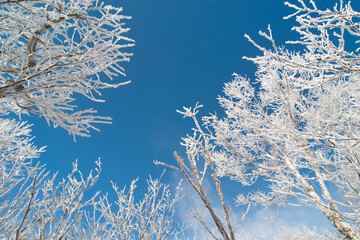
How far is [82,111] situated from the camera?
258 centimetres

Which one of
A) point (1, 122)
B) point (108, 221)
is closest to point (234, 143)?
point (108, 221)

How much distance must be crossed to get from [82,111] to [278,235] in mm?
27486

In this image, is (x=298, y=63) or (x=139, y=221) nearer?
(x=298, y=63)

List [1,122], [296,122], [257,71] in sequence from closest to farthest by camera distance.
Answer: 1. [1,122]
2. [296,122]
3. [257,71]

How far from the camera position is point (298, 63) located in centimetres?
208

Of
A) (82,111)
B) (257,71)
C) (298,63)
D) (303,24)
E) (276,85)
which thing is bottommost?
(82,111)

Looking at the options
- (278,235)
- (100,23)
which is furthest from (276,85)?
(278,235)

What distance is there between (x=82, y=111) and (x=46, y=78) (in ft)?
1.93

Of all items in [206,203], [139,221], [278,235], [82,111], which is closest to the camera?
[206,203]

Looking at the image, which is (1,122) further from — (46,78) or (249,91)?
(249,91)

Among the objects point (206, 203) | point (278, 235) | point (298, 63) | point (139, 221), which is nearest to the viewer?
point (206, 203)

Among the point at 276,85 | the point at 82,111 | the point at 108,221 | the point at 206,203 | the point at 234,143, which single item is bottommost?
the point at 206,203

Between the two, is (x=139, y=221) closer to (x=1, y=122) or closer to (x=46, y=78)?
(x=46, y=78)

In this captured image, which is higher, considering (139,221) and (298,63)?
(298,63)
